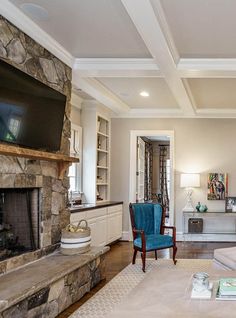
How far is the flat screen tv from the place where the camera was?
3.04 m

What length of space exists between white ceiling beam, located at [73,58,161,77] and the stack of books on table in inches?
108

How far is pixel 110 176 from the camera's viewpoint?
7.86 m

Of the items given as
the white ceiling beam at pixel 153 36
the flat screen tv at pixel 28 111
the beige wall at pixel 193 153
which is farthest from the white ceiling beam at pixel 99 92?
the white ceiling beam at pixel 153 36

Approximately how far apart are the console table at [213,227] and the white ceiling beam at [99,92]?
260 cm

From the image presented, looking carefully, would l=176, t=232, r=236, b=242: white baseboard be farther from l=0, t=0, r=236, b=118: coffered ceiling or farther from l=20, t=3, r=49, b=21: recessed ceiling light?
l=20, t=3, r=49, b=21: recessed ceiling light

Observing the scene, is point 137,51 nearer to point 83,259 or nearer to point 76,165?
point 83,259

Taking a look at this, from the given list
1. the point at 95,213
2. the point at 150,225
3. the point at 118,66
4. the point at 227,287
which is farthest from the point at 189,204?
the point at 227,287

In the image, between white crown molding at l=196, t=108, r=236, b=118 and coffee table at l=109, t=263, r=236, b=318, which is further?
white crown molding at l=196, t=108, r=236, b=118

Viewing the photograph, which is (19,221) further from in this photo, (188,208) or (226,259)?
(188,208)

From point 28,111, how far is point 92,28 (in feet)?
3.63

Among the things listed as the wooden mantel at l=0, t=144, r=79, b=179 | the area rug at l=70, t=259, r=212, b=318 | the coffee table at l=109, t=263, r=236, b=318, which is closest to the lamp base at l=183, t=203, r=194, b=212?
the area rug at l=70, t=259, r=212, b=318

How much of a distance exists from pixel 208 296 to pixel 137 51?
9.40 feet

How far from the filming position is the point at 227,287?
2676mm

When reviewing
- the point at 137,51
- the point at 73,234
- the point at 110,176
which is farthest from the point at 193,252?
the point at 137,51
